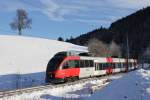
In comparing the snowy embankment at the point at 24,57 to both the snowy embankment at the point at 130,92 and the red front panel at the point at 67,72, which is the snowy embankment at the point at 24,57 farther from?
the snowy embankment at the point at 130,92

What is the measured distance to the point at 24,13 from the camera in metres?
142

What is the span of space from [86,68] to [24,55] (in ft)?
120

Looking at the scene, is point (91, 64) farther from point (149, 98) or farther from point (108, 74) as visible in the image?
point (149, 98)

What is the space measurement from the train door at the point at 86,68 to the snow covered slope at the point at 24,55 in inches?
647

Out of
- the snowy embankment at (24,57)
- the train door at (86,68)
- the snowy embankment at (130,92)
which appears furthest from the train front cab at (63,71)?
the snowy embankment at (130,92)

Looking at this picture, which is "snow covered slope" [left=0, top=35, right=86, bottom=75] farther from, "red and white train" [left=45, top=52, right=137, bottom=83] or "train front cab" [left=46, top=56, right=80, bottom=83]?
"train front cab" [left=46, top=56, right=80, bottom=83]

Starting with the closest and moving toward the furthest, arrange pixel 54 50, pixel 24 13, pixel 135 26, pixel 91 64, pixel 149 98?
pixel 149 98, pixel 91 64, pixel 54 50, pixel 24 13, pixel 135 26

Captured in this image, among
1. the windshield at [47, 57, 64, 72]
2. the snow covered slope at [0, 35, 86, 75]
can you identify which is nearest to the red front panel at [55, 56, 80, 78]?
the windshield at [47, 57, 64, 72]

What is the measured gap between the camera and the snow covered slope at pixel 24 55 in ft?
211

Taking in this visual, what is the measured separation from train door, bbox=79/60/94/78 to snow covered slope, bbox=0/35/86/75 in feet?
53.9

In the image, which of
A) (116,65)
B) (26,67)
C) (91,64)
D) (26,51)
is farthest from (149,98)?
(26,51)

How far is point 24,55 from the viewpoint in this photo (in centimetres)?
7906

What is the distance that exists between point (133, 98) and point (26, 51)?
216 feet

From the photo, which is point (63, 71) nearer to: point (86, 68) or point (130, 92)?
point (86, 68)
